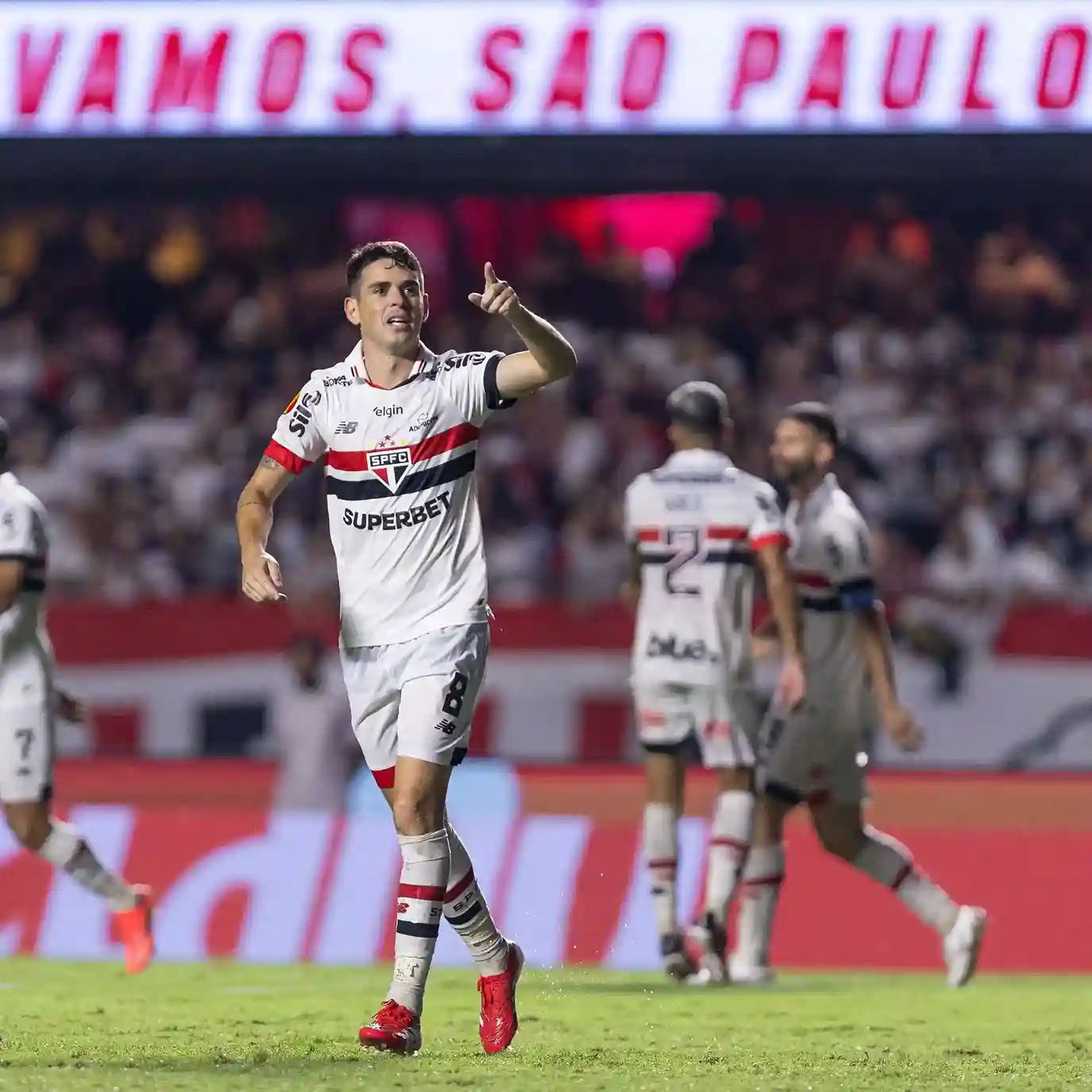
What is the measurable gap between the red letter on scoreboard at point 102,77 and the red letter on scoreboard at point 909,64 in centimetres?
505

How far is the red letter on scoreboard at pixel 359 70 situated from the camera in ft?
50.2

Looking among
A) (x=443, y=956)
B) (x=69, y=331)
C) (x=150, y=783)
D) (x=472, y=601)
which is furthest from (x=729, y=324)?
(x=472, y=601)

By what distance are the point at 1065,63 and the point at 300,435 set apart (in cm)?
933

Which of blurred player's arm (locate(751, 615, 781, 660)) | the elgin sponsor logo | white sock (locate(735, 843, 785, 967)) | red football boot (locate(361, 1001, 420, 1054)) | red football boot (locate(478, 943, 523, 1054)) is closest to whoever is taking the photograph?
red football boot (locate(361, 1001, 420, 1054))

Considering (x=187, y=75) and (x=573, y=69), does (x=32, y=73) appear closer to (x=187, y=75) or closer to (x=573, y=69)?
(x=187, y=75)

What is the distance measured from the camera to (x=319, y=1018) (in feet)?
25.4

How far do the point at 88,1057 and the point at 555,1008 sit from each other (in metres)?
2.30

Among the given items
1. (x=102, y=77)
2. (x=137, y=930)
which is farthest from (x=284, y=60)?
(x=137, y=930)

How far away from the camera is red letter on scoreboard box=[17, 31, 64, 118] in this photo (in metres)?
15.4

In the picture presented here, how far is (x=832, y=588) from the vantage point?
31.8 feet

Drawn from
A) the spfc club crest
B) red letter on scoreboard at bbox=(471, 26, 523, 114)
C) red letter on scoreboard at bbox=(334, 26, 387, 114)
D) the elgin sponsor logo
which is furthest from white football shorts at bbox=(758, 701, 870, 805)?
red letter on scoreboard at bbox=(334, 26, 387, 114)

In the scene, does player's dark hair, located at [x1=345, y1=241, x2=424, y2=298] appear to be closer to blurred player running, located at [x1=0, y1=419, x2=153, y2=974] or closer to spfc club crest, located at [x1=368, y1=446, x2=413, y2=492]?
spfc club crest, located at [x1=368, y1=446, x2=413, y2=492]

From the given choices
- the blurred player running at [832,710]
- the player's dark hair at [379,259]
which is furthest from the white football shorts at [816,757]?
the player's dark hair at [379,259]

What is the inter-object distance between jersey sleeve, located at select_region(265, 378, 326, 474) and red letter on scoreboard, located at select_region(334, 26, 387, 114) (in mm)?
8891
